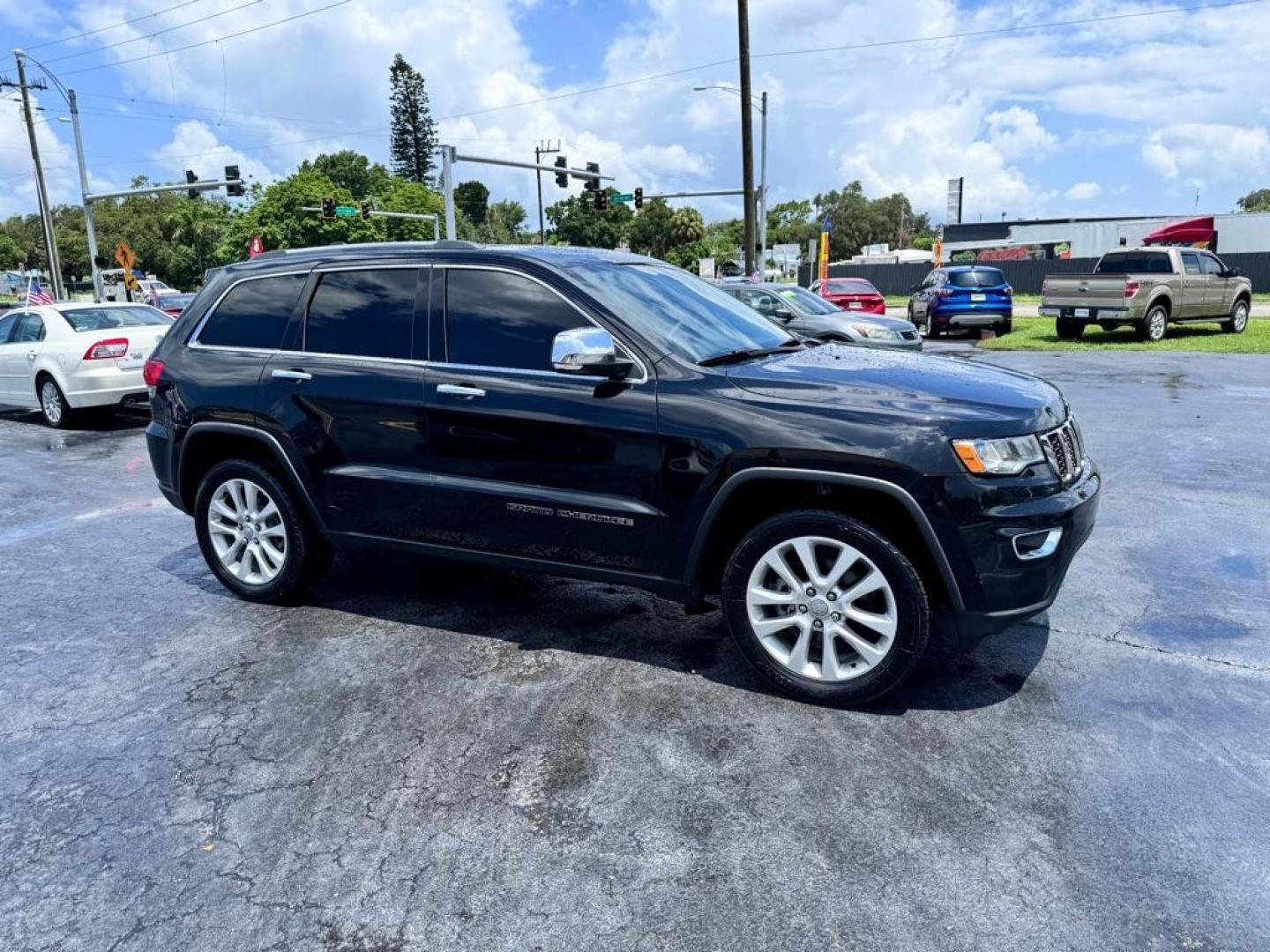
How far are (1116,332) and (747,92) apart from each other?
41.9ft

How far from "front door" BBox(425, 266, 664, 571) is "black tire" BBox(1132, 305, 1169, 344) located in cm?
1907

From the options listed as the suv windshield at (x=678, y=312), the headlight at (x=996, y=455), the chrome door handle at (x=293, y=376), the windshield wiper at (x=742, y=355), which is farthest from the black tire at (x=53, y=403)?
the headlight at (x=996, y=455)

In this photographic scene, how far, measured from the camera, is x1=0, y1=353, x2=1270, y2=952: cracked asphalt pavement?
2.47 meters

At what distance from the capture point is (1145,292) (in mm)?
19000

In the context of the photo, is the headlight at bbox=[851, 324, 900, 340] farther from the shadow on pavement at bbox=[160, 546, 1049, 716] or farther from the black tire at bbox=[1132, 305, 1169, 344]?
the shadow on pavement at bbox=[160, 546, 1049, 716]

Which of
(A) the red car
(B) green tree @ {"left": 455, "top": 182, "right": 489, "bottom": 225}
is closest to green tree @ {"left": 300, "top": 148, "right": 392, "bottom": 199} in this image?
(B) green tree @ {"left": 455, "top": 182, "right": 489, "bottom": 225}

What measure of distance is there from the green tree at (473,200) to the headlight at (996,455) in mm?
136454

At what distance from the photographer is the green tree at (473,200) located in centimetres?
13350

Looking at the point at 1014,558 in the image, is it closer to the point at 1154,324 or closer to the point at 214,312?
the point at 214,312

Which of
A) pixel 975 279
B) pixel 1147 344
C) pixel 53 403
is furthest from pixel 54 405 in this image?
pixel 1147 344

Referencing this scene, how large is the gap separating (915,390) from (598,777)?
1.88 metres

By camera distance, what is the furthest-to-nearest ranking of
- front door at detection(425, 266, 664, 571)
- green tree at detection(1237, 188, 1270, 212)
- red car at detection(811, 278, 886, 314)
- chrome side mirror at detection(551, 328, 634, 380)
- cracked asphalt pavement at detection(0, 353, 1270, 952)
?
green tree at detection(1237, 188, 1270, 212)
red car at detection(811, 278, 886, 314)
front door at detection(425, 266, 664, 571)
chrome side mirror at detection(551, 328, 634, 380)
cracked asphalt pavement at detection(0, 353, 1270, 952)

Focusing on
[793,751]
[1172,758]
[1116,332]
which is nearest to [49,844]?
[793,751]

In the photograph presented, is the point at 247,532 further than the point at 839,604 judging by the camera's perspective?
Yes
